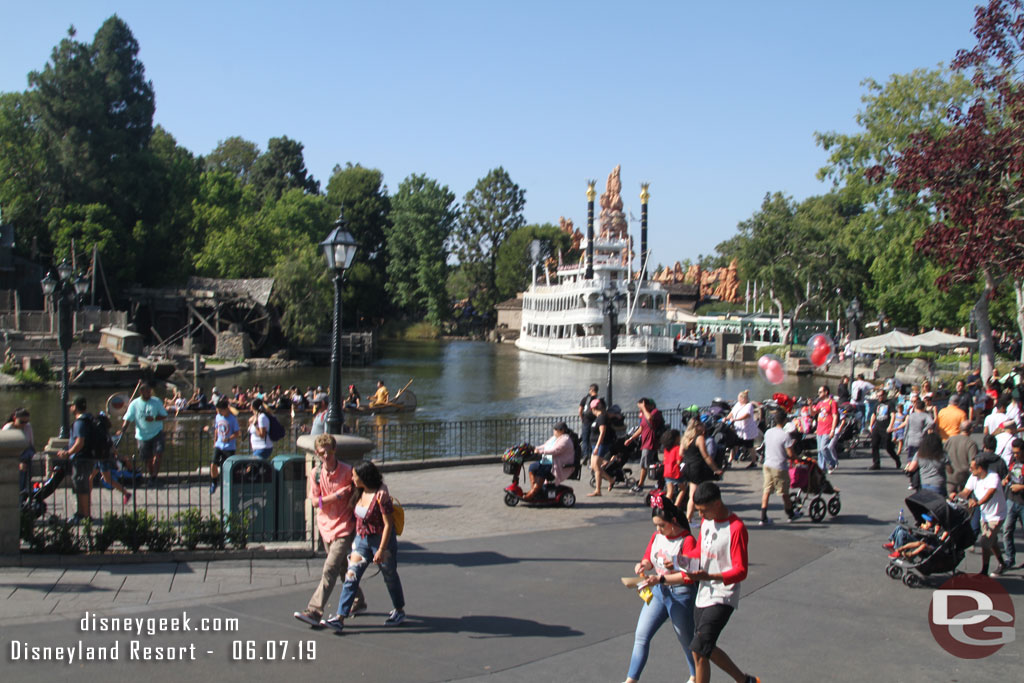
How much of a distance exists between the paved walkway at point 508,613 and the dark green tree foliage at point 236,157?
115 metres

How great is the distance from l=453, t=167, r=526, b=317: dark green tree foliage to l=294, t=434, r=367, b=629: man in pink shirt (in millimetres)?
106187

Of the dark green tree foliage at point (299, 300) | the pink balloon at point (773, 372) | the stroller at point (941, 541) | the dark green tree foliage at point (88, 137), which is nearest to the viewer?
the stroller at point (941, 541)

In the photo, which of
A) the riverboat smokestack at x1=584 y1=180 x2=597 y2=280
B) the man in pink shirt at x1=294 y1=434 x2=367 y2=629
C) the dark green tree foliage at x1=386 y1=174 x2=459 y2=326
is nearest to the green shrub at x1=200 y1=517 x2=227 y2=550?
the man in pink shirt at x1=294 y1=434 x2=367 y2=629

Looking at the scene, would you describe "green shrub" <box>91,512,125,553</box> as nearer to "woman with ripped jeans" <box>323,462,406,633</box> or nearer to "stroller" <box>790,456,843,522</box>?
"woman with ripped jeans" <box>323,462,406,633</box>

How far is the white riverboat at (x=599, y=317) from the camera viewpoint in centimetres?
7150

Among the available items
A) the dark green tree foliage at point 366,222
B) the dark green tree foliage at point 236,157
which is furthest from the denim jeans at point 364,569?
the dark green tree foliage at point 236,157

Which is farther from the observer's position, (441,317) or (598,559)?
(441,317)

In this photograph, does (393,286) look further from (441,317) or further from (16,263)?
(16,263)

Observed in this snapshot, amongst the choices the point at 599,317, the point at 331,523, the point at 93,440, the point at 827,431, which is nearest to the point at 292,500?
the point at 331,523

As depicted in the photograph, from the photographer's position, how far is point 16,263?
5572 centimetres

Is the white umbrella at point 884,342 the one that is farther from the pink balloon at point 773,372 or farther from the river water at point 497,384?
the pink balloon at point 773,372

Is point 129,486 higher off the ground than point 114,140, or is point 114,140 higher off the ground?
point 114,140

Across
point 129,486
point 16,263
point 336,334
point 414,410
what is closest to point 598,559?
point 336,334

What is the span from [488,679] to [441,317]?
99.0 meters
